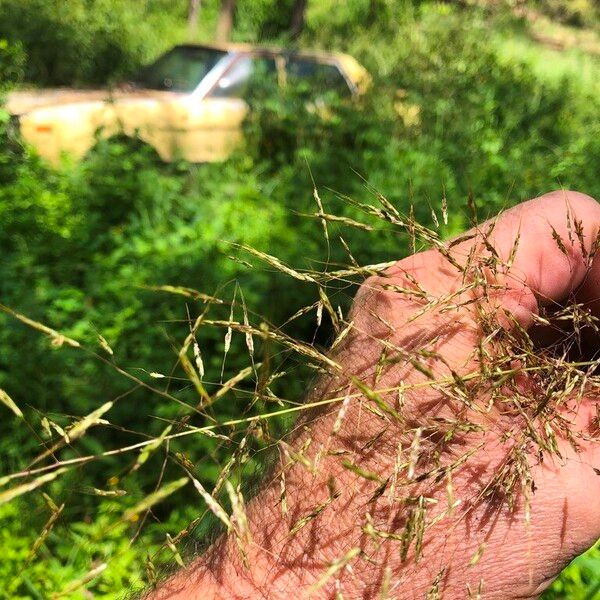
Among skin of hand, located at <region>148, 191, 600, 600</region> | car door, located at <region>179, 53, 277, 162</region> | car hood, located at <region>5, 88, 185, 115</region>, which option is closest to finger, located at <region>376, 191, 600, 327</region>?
skin of hand, located at <region>148, 191, 600, 600</region>

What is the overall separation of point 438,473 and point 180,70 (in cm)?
783

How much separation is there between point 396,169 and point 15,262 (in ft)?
11.6

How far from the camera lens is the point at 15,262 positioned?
480 centimetres

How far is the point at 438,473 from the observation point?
1.26 metres

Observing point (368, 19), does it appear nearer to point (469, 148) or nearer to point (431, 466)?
point (469, 148)

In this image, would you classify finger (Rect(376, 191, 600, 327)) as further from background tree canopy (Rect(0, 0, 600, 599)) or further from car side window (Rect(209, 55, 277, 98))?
car side window (Rect(209, 55, 277, 98))

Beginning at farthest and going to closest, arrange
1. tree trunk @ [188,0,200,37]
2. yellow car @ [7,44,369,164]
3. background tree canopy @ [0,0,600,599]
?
tree trunk @ [188,0,200,37], yellow car @ [7,44,369,164], background tree canopy @ [0,0,600,599]

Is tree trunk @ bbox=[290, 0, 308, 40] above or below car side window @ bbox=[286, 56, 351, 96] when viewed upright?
above

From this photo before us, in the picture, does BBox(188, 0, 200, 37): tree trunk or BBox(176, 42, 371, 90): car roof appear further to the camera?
BBox(188, 0, 200, 37): tree trunk

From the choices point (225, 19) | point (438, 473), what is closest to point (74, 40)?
point (225, 19)

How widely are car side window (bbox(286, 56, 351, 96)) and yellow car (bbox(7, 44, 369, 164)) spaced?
0.01 metres

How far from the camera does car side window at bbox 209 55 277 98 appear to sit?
25.4 ft

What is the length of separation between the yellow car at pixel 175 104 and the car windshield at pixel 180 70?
1 centimetres

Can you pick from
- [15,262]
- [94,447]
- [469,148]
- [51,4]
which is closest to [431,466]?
[94,447]
